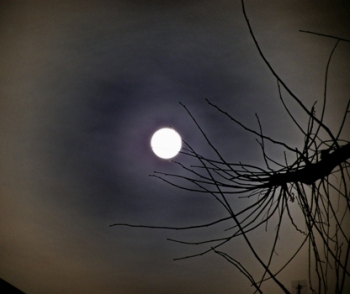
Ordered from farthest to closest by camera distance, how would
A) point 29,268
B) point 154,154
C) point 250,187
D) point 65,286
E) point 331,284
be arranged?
1. point 65,286
2. point 29,268
3. point 331,284
4. point 154,154
5. point 250,187

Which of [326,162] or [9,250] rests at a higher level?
[9,250]

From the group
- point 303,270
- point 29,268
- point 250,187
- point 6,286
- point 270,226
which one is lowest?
point 6,286

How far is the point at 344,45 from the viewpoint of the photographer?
4.62 m

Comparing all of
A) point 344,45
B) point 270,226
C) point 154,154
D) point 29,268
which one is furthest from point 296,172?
point 29,268

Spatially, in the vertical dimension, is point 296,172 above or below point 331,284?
below

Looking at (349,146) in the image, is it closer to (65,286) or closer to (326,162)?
(326,162)

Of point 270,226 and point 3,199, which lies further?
point 3,199

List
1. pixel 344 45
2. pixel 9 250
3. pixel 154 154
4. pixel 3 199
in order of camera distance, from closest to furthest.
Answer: pixel 344 45 < pixel 154 154 < pixel 3 199 < pixel 9 250

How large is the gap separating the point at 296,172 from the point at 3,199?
935 centimetres

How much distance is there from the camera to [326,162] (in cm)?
98

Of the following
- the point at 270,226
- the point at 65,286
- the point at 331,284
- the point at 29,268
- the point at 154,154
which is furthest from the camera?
the point at 65,286

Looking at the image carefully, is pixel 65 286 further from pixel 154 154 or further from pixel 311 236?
pixel 311 236

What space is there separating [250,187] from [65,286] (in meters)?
14.6

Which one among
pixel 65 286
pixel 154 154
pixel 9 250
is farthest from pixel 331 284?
pixel 9 250
